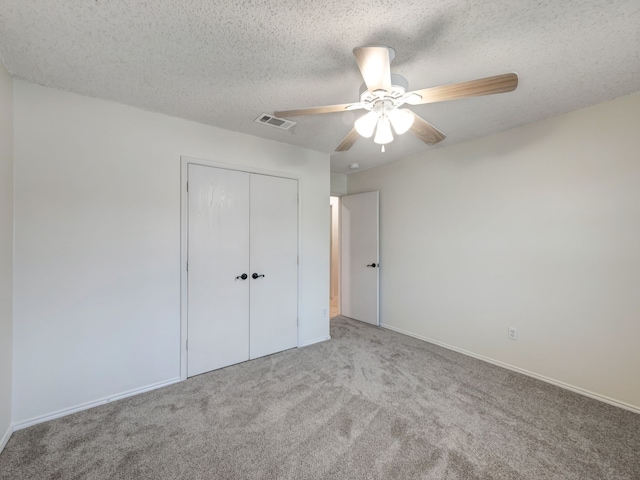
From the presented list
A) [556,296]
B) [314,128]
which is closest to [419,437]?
[556,296]

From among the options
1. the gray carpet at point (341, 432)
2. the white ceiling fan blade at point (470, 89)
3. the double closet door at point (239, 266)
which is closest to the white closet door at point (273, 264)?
the double closet door at point (239, 266)

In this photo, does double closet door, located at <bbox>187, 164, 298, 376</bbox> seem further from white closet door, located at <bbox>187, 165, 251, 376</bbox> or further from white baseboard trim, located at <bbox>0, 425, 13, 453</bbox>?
white baseboard trim, located at <bbox>0, 425, 13, 453</bbox>

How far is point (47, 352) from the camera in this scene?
199 cm

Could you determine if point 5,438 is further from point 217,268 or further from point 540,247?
point 540,247

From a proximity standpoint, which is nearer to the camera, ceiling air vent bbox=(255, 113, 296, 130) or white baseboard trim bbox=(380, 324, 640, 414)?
white baseboard trim bbox=(380, 324, 640, 414)

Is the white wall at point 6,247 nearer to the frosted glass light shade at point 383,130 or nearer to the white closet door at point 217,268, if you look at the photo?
the white closet door at point 217,268

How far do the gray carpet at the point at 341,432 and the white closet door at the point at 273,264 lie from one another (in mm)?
553

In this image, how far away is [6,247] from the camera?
5.85 ft

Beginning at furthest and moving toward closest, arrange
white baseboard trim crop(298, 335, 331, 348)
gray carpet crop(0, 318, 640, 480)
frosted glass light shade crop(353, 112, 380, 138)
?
1. white baseboard trim crop(298, 335, 331, 348)
2. frosted glass light shade crop(353, 112, 380, 138)
3. gray carpet crop(0, 318, 640, 480)

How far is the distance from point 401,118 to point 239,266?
6.82 ft

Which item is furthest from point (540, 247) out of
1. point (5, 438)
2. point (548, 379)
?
point (5, 438)

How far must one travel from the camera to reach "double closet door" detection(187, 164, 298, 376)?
2.63 meters

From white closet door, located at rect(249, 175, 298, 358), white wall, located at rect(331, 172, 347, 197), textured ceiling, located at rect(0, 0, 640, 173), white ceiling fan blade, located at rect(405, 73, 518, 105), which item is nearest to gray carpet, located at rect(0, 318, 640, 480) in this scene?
white closet door, located at rect(249, 175, 298, 358)

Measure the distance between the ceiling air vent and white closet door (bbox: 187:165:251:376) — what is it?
60 cm
